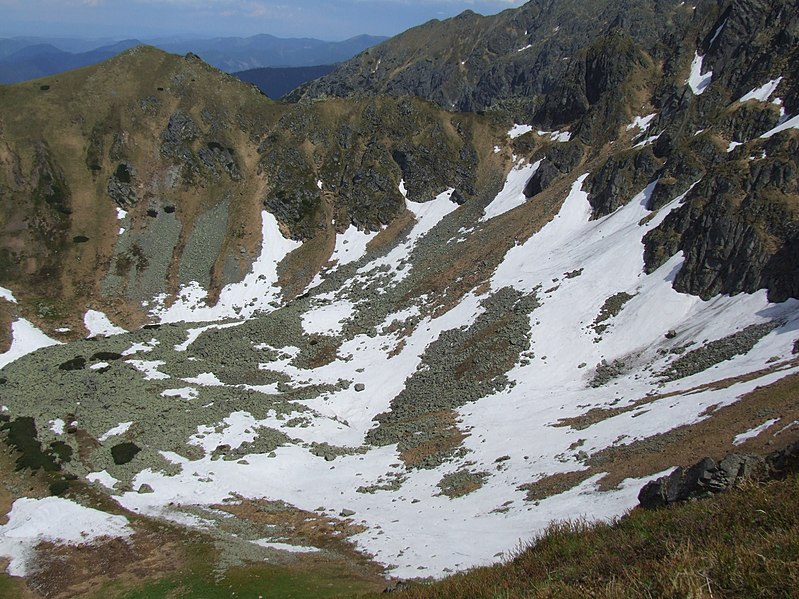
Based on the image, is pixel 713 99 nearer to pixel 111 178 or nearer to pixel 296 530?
pixel 296 530

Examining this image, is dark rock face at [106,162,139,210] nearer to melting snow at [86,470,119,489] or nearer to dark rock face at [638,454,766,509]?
melting snow at [86,470,119,489]

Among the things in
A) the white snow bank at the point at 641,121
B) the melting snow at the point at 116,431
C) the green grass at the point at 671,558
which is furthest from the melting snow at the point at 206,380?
the white snow bank at the point at 641,121

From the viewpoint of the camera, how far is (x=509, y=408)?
5181 cm

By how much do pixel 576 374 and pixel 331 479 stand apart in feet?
88.6

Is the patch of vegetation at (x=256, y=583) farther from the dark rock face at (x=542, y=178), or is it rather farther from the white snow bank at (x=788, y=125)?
the dark rock face at (x=542, y=178)

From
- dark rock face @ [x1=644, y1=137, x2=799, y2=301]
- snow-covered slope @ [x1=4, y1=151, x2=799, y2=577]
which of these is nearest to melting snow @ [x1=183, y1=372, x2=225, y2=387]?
snow-covered slope @ [x1=4, y1=151, x2=799, y2=577]

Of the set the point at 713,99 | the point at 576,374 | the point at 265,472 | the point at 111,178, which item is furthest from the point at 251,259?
the point at 713,99

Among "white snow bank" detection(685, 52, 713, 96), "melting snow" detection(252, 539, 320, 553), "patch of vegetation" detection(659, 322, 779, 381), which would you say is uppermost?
"white snow bank" detection(685, 52, 713, 96)

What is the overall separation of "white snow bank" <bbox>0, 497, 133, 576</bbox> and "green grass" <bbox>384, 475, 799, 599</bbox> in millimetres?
→ 36492

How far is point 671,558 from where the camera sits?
6652 millimetres

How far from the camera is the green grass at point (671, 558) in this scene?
5.58m

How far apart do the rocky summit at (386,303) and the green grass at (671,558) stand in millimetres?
18518

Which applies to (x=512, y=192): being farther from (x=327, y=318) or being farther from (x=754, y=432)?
(x=754, y=432)

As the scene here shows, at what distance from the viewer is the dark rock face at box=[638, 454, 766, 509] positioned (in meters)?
14.8
